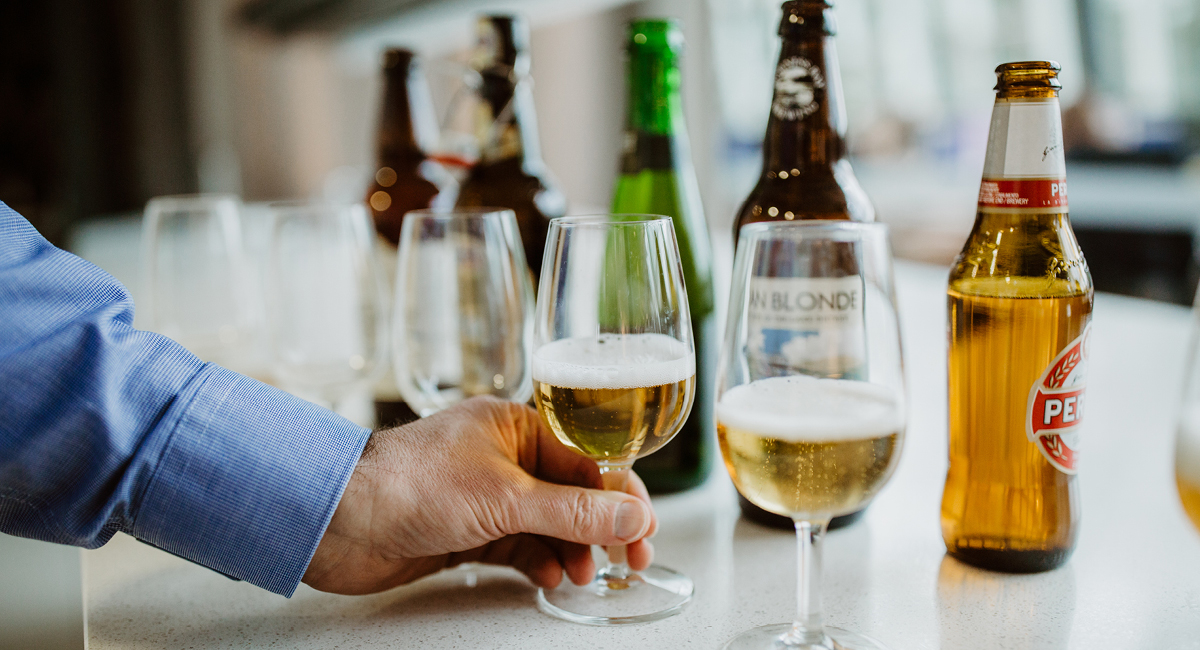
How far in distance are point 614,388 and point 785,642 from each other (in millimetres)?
192

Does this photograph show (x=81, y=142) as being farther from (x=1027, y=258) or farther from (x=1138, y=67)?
(x=1138, y=67)

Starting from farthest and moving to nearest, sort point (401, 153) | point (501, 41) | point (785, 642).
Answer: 1. point (401, 153)
2. point (501, 41)
3. point (785, 642)

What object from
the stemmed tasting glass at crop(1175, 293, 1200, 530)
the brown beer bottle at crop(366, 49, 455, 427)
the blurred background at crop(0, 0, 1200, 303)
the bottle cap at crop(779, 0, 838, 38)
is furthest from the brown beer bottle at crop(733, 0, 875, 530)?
the blurred background at crop(0, 0, 1200, 303)

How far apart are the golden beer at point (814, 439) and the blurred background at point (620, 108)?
2.86 metres

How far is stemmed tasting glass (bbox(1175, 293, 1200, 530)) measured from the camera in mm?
438

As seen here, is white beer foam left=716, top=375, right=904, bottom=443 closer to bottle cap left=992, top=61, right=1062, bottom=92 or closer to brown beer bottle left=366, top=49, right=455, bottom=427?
bottle cap left=992, top=61, right=1062, bottom=92

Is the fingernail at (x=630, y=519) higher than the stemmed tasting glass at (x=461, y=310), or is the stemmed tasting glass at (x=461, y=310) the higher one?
the stemmed tasting glass at (x=461, y=310)

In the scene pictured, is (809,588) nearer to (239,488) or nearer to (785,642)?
(785,642)

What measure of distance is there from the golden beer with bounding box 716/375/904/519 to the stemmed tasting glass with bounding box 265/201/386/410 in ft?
1.66

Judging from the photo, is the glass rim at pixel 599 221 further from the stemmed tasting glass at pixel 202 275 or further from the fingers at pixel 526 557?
the stemmed tasting glass at pixel 202 275

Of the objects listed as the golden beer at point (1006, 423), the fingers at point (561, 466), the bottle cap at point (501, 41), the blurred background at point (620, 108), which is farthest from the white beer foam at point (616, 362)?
the blurred background at point (620, 108)

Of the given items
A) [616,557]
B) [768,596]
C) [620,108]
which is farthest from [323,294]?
[620,108]

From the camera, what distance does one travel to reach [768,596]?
0.66 metres

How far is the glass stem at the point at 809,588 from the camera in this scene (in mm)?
535
